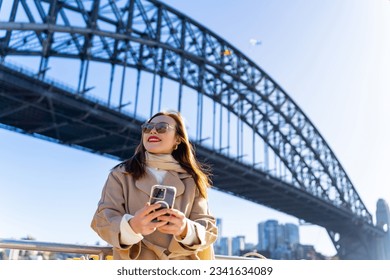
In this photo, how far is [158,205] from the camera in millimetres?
1194

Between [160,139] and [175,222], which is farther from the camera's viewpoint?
[160,139]

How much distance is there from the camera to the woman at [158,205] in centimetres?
126

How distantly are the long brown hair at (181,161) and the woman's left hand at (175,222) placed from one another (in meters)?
0.25

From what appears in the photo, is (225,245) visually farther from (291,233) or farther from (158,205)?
(158,205)

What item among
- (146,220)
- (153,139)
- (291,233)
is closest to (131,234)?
(146,220)

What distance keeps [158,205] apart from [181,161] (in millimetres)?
396

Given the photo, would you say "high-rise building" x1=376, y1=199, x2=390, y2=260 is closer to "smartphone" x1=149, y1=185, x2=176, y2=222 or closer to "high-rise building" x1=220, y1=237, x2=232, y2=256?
"high-rise building" x1=220, y1=237, x2=232, y2=256

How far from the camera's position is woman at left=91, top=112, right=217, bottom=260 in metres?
1.26

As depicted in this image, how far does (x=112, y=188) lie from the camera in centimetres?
142

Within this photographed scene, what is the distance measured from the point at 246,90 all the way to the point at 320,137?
389 inches

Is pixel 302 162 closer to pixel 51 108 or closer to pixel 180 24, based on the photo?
pixel 180 24

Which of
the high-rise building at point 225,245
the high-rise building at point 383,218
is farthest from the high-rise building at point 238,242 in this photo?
the high-rise building at point 383,218
